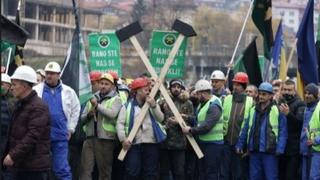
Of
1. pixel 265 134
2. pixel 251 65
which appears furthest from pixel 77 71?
pixel 251 65

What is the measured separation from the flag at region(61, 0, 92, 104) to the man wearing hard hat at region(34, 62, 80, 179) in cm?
77

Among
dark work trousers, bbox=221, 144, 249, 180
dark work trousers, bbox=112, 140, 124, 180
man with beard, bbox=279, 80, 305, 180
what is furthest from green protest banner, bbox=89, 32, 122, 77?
man with beard, bbox=279, 80, 305, 180

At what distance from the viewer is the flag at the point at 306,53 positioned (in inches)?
643

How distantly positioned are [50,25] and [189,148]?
8897 cm

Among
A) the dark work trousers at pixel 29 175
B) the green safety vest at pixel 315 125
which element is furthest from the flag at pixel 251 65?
the dark work trousers at pixel 29 175

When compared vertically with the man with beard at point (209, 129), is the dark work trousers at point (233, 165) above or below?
below

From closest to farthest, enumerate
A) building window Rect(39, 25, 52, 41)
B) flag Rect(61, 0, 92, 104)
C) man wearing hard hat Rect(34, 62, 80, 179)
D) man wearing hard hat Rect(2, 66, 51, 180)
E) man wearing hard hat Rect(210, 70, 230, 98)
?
man wearing hard hat Rect(2, 66, 51, 180) < man wearing hard hat Rect(34, 62, 80, 179) < flag Rect(61, 0, 92, 104) < man wearing hard hat Rect(210, 70, 230, 98) < building window Rect(39, 25, 52, 41)

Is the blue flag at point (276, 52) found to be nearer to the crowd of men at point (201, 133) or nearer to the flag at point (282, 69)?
the flag at point (282, 69)

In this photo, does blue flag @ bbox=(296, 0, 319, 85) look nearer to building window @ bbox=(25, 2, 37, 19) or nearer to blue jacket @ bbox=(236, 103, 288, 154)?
blue jacket @ bbox=(236, 103, 288, 154)

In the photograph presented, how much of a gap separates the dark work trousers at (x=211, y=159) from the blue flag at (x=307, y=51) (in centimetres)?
230

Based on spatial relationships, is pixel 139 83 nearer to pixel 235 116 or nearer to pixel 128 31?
pixel 128 31

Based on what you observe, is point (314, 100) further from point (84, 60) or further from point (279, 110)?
point (84, 60)

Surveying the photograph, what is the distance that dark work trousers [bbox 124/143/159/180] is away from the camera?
1477 centimetres

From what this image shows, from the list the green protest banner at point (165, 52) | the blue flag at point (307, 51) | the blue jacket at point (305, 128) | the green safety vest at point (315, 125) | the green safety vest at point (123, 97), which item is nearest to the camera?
the green safety vest at point (315, 125)
